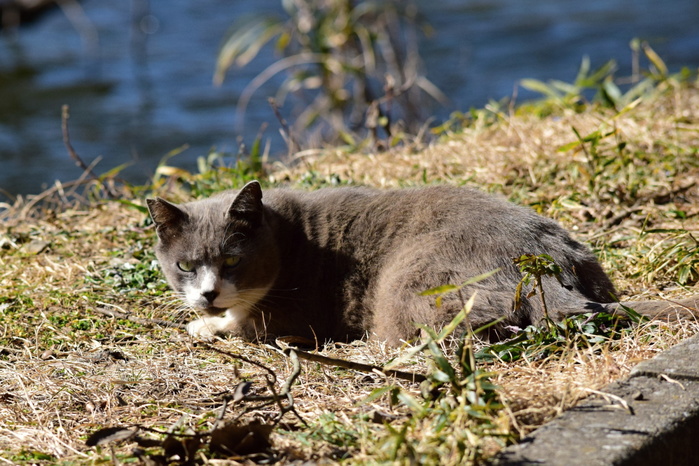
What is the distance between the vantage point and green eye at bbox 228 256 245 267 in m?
3.00

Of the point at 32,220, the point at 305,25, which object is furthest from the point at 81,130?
the point at 32,220

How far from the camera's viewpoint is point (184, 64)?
11102 millimetres

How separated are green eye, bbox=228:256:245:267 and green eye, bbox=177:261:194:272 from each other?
0.12 meters

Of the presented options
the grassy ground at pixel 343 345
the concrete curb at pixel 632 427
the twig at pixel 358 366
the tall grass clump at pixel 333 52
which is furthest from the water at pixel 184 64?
the concrete curb at pixel 632 427

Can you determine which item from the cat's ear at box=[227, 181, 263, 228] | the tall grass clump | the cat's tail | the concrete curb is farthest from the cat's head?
the tall grass clump

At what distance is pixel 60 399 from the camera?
244cm

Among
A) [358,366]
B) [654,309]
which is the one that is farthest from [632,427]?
[654,309]

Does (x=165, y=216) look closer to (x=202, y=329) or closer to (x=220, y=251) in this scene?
(x=220, y=251)

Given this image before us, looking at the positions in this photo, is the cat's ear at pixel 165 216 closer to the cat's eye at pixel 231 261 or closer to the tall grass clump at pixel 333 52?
the cat's eye at pixel 231 261

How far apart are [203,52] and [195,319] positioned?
882 cm

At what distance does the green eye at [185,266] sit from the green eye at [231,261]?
4.6 inches

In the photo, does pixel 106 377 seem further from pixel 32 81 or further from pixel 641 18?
pixel 641 18

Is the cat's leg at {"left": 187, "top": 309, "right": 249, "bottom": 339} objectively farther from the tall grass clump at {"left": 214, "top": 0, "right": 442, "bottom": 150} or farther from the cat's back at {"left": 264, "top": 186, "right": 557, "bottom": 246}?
the tall grass clump at {"left": 214, "top": 0, "right": 442, "bottom": 150}

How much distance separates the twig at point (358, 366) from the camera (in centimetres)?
219
